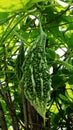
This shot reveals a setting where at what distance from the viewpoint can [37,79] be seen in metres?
0.83

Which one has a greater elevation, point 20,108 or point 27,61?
point 27,61

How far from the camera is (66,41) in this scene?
126 cm

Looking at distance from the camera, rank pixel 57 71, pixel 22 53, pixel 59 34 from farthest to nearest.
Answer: pixel 57 71 < pixel 59 34 < pixel 22 53

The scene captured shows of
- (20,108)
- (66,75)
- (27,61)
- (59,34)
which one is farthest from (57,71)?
(27,61)

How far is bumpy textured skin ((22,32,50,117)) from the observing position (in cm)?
81

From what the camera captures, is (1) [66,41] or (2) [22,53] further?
(1) [66,41]

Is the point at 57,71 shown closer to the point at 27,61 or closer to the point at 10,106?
the point at 10,106

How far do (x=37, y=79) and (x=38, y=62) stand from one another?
0.04 m

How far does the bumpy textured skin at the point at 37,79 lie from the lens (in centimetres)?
81

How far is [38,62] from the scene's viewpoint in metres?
0.85

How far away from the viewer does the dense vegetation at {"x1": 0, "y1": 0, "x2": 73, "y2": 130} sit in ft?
2.76

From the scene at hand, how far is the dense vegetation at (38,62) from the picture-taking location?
33.1 inches

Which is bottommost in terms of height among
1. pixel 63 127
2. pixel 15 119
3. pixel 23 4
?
pixel 63 127

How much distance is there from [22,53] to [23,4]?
0.20m
